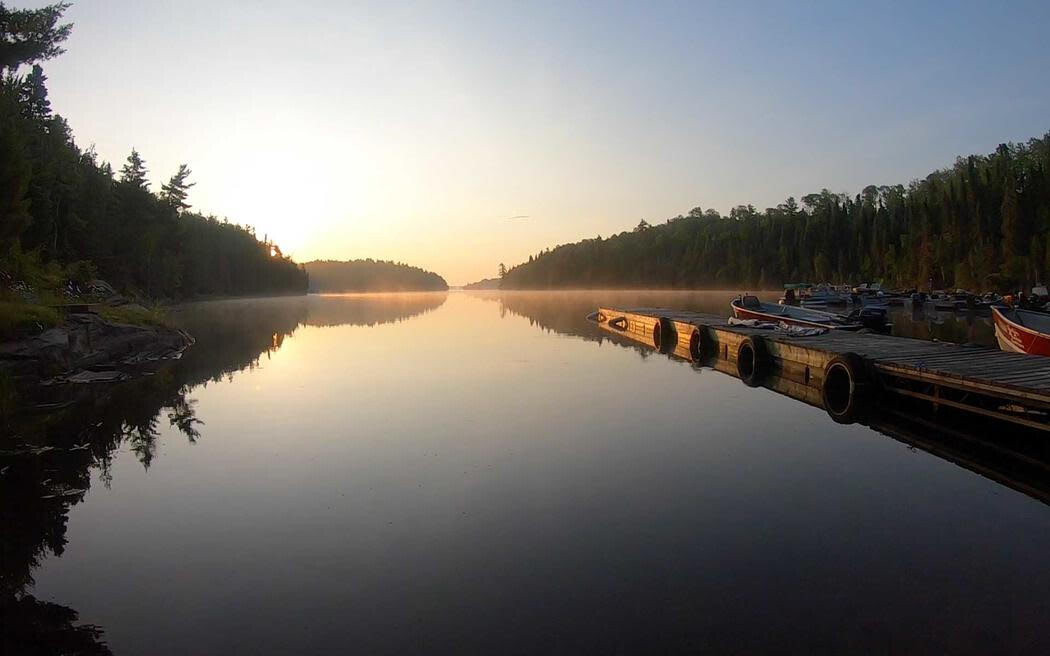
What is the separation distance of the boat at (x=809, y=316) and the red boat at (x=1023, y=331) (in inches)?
177

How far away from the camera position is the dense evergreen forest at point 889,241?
210 feet

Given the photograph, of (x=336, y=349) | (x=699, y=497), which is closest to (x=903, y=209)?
(x=336, y=349)

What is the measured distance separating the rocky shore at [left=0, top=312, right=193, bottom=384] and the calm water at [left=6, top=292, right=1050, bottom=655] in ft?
19.3

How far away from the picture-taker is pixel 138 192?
2783 inches

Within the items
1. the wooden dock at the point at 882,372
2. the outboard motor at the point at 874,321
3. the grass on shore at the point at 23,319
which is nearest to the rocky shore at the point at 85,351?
the grass on shore at the point at 23,319

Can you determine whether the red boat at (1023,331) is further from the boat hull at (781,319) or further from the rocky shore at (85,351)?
the rocky shore at (85,351)

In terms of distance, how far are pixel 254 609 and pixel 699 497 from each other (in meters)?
5.98

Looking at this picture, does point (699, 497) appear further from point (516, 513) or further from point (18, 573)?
point (18, 573)

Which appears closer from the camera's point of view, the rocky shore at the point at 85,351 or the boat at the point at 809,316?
the rocky shore at the point at 85,351

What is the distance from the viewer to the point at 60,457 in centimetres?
1138

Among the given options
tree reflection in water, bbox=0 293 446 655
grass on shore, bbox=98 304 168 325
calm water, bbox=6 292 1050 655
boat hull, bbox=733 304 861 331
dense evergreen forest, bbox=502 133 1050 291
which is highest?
dense evergreen forest, bbox=502 133 1050 291

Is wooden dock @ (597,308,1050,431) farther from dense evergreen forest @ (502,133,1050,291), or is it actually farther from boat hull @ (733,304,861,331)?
dense evergreen forest @ (502,133,1050,291)

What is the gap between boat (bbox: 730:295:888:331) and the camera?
25891mm

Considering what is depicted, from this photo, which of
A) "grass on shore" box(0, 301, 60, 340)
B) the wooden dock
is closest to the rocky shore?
"grass on shore" box(0, 301, 60, 340)
